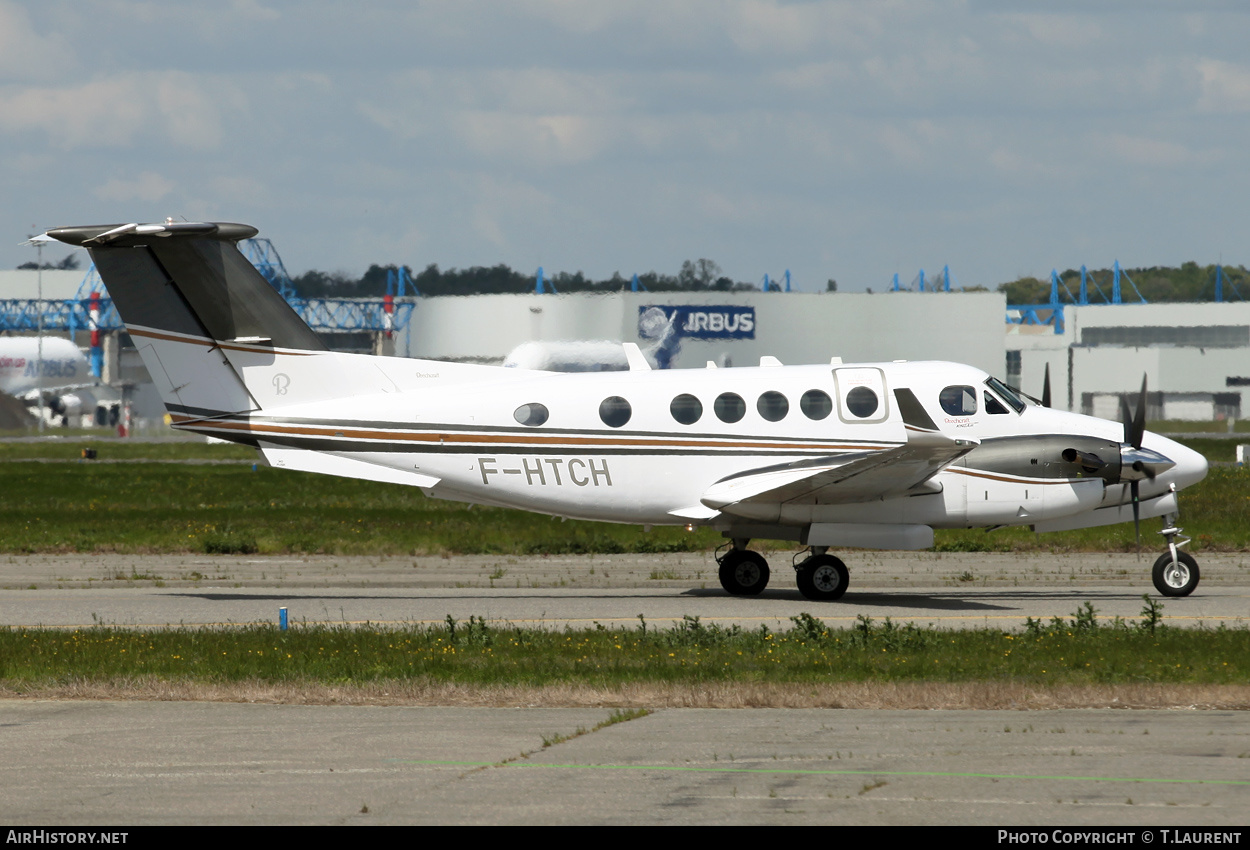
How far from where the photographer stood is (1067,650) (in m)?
14.1

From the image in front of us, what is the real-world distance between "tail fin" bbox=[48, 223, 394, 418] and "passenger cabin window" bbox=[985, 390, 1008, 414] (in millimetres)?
8975

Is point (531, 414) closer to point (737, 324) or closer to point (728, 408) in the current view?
point (728, 408)

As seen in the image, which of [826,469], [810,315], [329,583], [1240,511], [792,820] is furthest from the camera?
[810,315]

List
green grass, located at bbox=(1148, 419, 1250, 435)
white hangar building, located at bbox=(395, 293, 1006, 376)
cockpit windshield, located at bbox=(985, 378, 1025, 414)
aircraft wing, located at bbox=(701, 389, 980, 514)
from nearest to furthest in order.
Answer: aircraft wing, located at bbox=(701, 389, 980, 514) → cockpit windshield, located at bbox=(985, 378, 1025, 414) → white hangar building, located at bbox=(395, 293, 1006, 376) → green grass, located at bbox=(1148, 419, 1250, 435)

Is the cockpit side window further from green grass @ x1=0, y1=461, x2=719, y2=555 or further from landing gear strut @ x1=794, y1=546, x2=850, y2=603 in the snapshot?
green grass @ x1=0, y1=461, x2=719, y2=555

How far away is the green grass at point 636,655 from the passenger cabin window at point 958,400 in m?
4.63

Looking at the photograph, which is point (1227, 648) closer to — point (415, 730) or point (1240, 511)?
point (415, 730)

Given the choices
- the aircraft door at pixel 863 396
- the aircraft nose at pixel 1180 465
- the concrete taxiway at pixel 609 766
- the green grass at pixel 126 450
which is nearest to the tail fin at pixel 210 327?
the aircraft door at pixel 863 396

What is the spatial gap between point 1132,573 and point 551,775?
16.7 meters

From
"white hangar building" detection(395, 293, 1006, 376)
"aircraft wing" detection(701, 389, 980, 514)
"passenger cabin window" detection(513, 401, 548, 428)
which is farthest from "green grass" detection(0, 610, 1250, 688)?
"white hangar building" detection(395, 293, 1006, 376)


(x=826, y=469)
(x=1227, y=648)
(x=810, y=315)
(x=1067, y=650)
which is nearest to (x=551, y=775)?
(x=1067, y=650)

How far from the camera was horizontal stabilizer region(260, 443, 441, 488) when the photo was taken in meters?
19.4

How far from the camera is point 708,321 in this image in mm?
73000

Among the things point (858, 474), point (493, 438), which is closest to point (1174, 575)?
point (858, 474)
